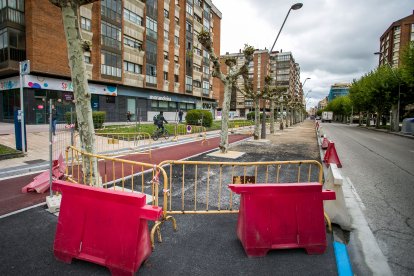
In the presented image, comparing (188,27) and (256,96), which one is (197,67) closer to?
(188,27)

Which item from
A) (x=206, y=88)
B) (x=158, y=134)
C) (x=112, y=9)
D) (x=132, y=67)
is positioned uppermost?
(x=112, y=9)

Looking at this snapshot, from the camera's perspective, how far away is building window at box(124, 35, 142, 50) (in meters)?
31.1

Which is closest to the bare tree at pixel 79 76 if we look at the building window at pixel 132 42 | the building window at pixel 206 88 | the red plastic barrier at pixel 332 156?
the red plastic barrier at pixel 332 156

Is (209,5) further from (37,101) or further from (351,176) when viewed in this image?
(351,176)

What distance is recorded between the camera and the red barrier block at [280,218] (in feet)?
10.8

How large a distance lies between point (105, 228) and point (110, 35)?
30.1m

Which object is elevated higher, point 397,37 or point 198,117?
point 397,37

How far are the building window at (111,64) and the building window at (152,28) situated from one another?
290 inches

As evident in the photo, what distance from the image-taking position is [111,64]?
1133 inches

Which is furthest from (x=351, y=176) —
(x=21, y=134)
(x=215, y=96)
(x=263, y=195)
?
(x=215, y=96)

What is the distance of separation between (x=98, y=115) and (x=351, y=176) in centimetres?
1750

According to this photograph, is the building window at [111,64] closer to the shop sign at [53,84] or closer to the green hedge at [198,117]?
the shop sign at [53,84]

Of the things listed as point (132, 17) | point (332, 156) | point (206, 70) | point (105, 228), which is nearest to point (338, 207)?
point (105, 228)

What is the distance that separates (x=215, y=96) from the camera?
54.6 metres
